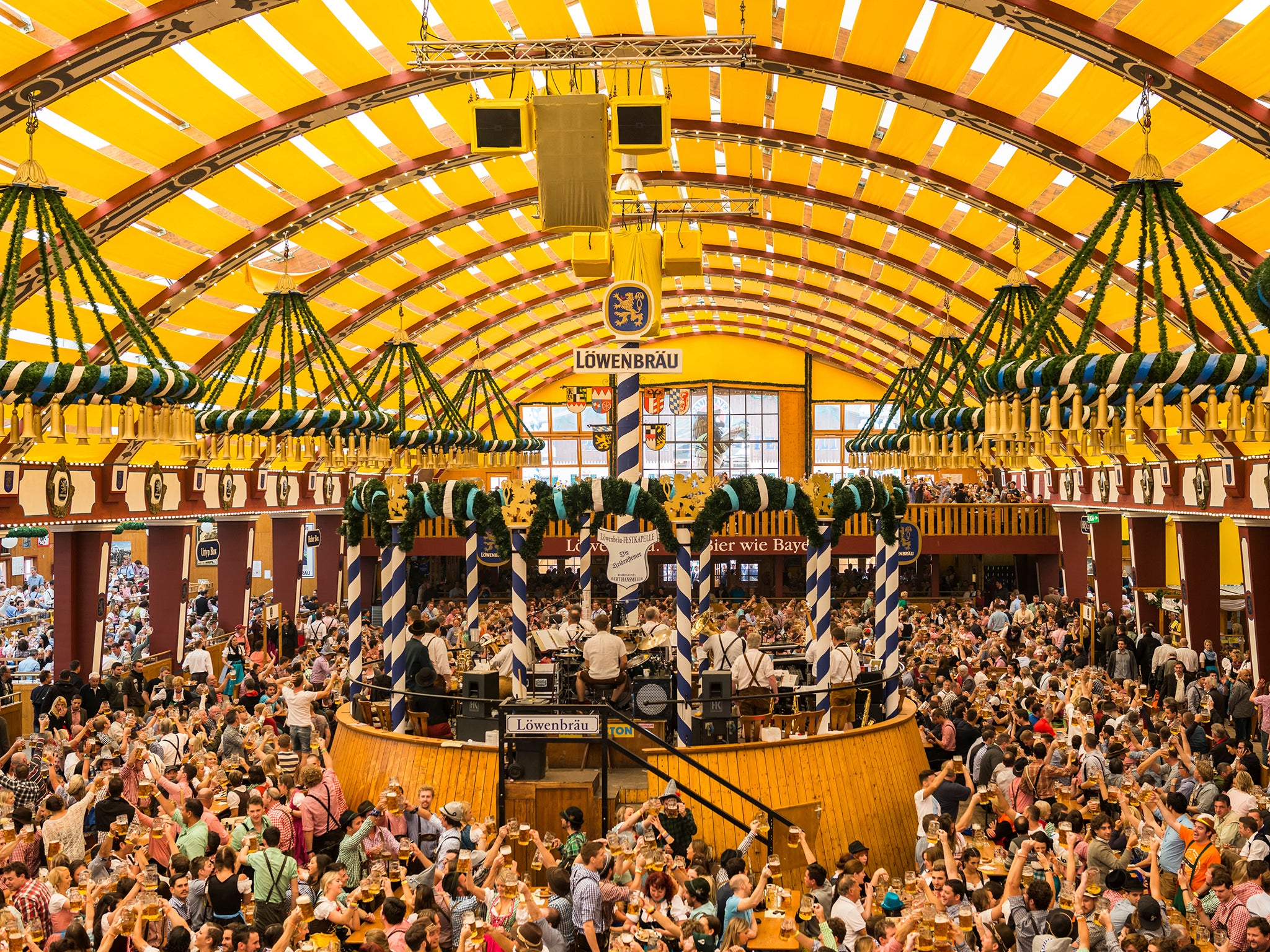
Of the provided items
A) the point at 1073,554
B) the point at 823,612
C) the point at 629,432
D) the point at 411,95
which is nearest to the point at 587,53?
the point at 411,95

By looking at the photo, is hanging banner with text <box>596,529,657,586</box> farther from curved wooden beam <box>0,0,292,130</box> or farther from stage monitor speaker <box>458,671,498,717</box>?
curved wooden beam <box>0,0,292,130</box>

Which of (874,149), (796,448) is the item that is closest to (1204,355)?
(874,149)

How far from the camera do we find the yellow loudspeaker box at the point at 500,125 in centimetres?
1060

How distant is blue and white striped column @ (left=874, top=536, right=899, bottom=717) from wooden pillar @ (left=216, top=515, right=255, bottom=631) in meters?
16.8

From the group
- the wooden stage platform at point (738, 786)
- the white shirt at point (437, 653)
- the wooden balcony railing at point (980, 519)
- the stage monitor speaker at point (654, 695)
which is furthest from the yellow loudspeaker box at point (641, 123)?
the wooden balcony railing at point (980, 519)

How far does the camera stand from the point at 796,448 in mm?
37250

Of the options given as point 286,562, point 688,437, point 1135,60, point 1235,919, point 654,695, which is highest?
point 1135,60

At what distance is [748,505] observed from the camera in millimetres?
11867

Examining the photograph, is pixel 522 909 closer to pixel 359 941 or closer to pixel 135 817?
pixel 359 941

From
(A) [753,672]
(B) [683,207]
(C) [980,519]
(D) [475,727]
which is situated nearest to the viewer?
(D) [475,727]

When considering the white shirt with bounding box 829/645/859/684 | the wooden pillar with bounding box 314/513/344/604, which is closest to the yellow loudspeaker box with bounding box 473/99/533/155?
the white shirt with bounding box 829/645/859/684

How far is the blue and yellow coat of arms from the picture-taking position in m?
13.2

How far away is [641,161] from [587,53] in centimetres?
823

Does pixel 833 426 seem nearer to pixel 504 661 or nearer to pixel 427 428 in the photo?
pixel 427 428
